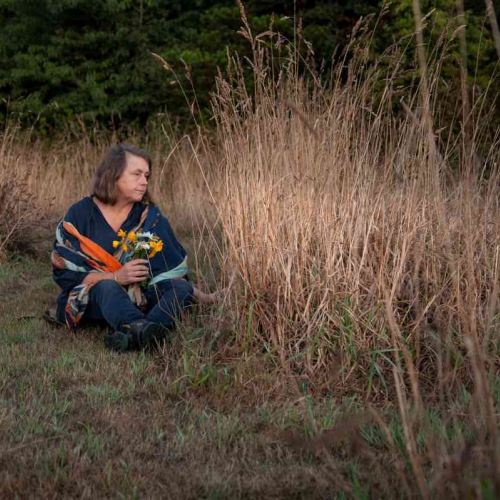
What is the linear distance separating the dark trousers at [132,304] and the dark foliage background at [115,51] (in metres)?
9.65

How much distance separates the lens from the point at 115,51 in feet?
48.8

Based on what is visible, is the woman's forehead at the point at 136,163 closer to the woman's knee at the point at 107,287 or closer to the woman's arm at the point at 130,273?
the woman's arm at the point at 130,273

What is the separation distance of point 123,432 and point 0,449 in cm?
41

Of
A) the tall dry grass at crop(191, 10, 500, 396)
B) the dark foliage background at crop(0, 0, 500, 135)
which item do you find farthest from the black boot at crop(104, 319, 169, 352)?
the dark foliage background at crop(0, 0, 500, 135)

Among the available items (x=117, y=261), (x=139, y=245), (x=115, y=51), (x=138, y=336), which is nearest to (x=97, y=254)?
(x=117, y=261)

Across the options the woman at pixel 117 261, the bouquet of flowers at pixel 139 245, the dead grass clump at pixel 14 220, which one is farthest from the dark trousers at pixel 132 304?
the dead grass clump at pixel 14 220

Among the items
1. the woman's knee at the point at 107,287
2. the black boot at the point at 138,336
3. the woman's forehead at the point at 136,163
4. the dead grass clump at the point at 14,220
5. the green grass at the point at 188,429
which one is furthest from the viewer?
the dead grass clump at the point at 14,220

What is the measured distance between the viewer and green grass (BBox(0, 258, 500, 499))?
6.98ft

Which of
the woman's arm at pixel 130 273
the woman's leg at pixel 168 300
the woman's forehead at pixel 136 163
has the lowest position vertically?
the woman's leg at pixel 168 300

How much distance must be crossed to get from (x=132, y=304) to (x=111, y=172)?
81cm

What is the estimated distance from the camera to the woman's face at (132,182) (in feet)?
13.0

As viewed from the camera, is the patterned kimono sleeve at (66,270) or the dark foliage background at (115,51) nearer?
the patterned kimono sleeve at (66,270)

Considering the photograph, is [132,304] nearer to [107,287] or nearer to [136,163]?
[107,287]

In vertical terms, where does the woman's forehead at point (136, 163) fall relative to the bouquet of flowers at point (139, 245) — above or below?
above
